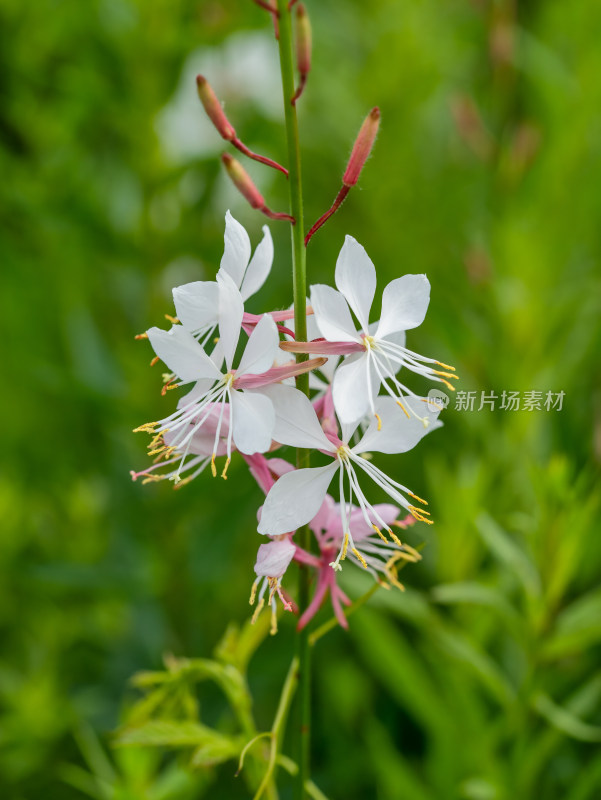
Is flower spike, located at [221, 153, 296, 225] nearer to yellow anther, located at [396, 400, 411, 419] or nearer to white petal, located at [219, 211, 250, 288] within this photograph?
white petal, located at [219, 211, 250, 288]

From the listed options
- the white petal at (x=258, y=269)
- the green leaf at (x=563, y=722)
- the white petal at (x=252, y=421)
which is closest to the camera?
the white petal at (x=252, y=421)

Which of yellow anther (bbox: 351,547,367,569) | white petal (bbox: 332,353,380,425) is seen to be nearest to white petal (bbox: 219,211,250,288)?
white petal (bbox: 332,353,380,425)

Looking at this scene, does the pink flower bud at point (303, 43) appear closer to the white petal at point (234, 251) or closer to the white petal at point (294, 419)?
the white petal at point (234, 251)

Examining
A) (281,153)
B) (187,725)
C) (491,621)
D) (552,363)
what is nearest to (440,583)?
(491,621)

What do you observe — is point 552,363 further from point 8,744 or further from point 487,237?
point 8,744

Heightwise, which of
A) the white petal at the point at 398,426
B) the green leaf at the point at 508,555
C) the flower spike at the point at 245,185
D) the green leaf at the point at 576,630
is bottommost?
the green leaf at the point at 576,630

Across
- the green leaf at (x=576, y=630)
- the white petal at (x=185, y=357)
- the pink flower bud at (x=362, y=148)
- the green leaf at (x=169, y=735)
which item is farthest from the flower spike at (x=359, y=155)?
the green leaf at (x=576, y=630)
